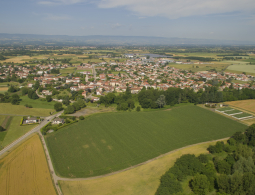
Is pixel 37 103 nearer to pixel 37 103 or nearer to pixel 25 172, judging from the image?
pixel 37 103

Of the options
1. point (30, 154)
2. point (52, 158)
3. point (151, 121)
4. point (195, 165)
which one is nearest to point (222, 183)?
point (195, 165)

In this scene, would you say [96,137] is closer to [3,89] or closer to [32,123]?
[32,123]

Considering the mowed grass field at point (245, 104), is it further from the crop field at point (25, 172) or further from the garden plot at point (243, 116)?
the crop field at point (25, 172)

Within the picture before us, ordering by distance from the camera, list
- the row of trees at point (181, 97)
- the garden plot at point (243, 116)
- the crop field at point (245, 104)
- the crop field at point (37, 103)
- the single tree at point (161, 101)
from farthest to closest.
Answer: the crop field at point (37, 103), the row of trees at point (181, 97), the single tree at point (161, 101), the crop field at point (245, 104), the garden plot at point (243, 116)

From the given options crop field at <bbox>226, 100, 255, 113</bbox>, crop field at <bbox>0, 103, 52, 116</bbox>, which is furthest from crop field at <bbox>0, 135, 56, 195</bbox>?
crop field at <bbox>226, 100, 255, 113</bbox>

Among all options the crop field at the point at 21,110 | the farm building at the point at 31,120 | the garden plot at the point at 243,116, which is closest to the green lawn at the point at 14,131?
the farm building at the point at 31,120

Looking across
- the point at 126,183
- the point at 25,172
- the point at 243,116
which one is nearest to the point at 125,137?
the point at 126,183
